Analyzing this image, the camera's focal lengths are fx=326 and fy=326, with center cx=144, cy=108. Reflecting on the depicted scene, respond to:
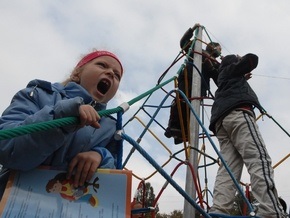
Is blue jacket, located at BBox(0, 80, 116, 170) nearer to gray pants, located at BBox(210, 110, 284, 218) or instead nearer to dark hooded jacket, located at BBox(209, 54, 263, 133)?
gray pants, located at BBox(210, 110, 284, 218)

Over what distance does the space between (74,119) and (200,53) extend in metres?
1.87

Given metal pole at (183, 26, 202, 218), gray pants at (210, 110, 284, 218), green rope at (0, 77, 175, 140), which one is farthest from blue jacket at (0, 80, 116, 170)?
metal pole at (183, 26, 202, 218)

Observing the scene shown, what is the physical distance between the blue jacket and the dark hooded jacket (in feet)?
2.99

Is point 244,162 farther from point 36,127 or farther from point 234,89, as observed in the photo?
point 36,127

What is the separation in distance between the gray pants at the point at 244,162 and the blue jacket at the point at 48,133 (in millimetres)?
746

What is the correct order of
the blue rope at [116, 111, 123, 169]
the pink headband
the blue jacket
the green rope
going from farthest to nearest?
the pink headband, the blue rope at [116, 111, 123, 169], the blue jacket, the green rope

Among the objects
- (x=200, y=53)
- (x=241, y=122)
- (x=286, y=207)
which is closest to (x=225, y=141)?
(x=241, y=122)

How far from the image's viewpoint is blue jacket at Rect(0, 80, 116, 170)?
65cm

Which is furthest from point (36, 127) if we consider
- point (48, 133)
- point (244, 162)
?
point (244, 162)

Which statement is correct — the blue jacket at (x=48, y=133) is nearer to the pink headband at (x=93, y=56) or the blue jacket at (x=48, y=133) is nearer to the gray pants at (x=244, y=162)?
the pink headband at (x=93, y=56)

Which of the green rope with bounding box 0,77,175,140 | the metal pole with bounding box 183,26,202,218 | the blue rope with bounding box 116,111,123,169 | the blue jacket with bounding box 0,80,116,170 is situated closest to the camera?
the green rope with bounding box 0,77,175,140

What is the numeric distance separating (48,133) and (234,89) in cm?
131

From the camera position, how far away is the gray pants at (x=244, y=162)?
4.24ft

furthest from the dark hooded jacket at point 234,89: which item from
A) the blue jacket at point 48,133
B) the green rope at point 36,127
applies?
Result: the green rope at point 36,127
